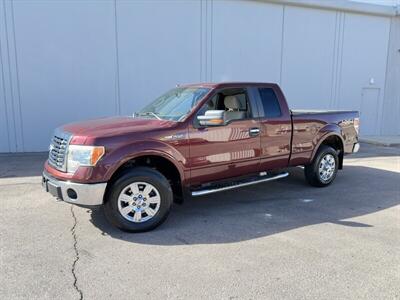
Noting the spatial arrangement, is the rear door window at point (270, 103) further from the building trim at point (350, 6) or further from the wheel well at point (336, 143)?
the building trim at point (350, 6)

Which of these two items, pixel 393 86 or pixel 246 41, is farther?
pixel 393 86

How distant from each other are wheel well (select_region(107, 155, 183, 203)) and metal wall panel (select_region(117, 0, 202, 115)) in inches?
266

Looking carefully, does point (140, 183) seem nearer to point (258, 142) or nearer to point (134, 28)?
point (258, 142)

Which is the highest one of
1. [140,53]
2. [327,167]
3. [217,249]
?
[140,53]

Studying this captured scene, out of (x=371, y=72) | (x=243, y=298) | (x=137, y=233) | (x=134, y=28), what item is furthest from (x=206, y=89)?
(x=371, y=72)

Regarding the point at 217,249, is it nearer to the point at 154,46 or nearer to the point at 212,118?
the point at 212,118

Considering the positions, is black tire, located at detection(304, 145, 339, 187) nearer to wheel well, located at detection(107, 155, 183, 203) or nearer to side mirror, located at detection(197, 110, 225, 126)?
side mirror, located at detection(197, 110, 225, 126)

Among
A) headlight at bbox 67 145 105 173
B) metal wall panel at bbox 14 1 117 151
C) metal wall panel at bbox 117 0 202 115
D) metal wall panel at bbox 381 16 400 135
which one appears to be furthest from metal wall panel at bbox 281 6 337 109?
headlight at bbox 67 145 105 173

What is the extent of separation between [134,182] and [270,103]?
283cm

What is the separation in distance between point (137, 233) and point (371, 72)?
14819 millimetres

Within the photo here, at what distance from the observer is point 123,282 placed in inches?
134

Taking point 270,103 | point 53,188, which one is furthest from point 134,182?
point 270,103

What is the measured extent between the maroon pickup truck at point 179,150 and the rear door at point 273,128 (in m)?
0.02

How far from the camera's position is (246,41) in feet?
42.1
